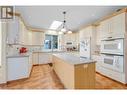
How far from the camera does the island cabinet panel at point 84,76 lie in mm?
2357

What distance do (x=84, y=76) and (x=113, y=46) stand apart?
6.45 feet

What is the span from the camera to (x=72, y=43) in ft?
27.5

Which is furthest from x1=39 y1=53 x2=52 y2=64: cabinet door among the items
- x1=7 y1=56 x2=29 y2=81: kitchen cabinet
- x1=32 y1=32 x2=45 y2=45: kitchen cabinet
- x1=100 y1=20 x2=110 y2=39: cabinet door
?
x1=100 y1=20 x2=110 y2=39: cabinet door

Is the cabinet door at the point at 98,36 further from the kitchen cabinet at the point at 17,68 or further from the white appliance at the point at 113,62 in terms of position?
the kitchen cabinet at the point at 17,68

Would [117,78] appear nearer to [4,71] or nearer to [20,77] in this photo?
[20,77]

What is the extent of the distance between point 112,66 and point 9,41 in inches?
133

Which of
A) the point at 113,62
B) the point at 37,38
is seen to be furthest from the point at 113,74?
the point at 37,38

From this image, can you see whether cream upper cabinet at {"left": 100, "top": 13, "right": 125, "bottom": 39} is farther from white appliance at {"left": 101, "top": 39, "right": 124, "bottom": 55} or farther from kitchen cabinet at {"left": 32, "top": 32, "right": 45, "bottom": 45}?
kitchen cabinet at {"left": 32, "top": 32, "right": 45, "bottom": 45}

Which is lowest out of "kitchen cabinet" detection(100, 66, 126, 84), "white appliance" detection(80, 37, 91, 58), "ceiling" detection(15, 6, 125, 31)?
"kitchen cabinet" detection(100, 66, 126, 84)

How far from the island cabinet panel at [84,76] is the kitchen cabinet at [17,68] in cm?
219

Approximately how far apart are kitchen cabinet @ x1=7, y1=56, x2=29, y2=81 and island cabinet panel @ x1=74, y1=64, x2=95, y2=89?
2.19 m

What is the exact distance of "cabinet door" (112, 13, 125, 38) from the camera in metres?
3.50

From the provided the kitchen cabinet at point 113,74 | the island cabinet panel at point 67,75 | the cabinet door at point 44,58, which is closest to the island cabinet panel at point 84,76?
the island cabinet panel at point 67,75
